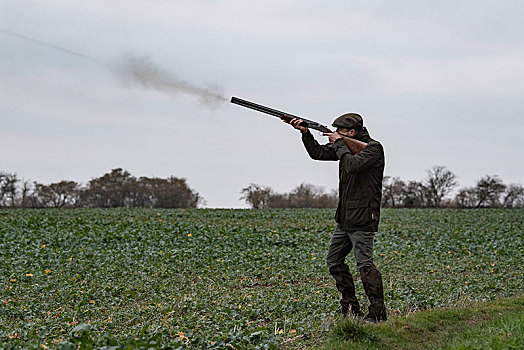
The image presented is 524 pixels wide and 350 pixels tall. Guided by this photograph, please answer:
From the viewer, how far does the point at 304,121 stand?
25.3 ft

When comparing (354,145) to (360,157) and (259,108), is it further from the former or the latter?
(259,108)

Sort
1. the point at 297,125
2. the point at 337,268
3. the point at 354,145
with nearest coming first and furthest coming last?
the point at 354,145 → the point at 337,268 → the point at 297,125

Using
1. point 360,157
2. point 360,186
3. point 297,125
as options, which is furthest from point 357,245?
point 297,125

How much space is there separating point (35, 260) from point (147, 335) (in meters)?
9.65

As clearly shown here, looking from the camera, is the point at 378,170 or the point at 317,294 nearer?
the point at 378,170

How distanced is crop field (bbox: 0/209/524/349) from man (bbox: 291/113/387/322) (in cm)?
69

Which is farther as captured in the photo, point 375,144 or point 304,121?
point 304,121

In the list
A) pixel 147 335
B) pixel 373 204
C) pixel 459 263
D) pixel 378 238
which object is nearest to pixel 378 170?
pixel 373 204

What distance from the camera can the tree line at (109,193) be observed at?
44312 millimetres

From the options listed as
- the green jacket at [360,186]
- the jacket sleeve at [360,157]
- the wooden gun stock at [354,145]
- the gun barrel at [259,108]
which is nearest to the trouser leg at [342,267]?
the green jacket at [360,186]

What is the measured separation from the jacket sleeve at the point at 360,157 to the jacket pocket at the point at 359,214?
17.7 inches

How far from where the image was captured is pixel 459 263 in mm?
16375

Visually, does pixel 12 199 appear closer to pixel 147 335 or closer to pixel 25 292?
pixel 25 292

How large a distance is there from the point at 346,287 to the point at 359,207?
48.8 inches
